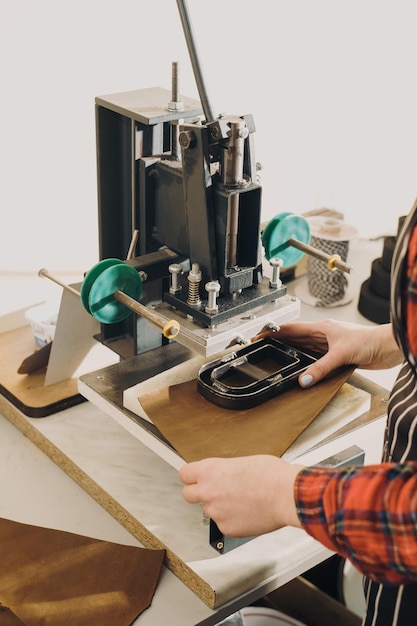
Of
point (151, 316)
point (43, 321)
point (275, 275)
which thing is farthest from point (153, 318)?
point (43, 321)

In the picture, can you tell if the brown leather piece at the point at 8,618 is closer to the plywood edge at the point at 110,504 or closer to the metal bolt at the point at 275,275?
the plywood edge at the point at 110,504

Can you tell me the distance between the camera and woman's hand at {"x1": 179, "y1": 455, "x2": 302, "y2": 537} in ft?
3.01

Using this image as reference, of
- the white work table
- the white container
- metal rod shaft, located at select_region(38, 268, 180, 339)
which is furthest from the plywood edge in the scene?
metal rod shaft, located at select_region(38, 268, 180, 339)

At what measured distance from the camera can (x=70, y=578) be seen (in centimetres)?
115

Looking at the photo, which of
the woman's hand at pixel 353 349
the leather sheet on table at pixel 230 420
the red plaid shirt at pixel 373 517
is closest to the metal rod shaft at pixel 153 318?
the leather sheet on table at pixel 230 420

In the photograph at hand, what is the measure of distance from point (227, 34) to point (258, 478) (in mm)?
1266

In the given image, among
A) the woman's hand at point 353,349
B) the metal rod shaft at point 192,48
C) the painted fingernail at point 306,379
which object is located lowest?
the painted fingernail at point 306,379

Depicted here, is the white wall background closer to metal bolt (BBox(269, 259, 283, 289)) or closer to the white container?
the white container

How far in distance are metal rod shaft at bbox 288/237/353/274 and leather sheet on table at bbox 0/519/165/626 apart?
507mm

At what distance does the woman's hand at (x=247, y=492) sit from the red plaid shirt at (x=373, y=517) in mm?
51

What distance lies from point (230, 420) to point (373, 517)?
1.29ft

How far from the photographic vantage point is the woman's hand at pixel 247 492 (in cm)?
92

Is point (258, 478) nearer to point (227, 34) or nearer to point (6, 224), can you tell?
point (6, 224)

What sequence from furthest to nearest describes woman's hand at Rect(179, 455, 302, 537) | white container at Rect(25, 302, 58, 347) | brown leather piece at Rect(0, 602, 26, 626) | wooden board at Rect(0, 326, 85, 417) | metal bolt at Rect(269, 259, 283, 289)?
1. white container at Rect(25, 302, 58, 347)
2. wooden board at Rect(0, 326, 85, 417)
3. metal bolt at Rect(269, 259, 283, 289)
4. brown leather piece at Rect(0, 602, 26, 626)
5. woman's hand at Rect(179, 455, 302, 537)
